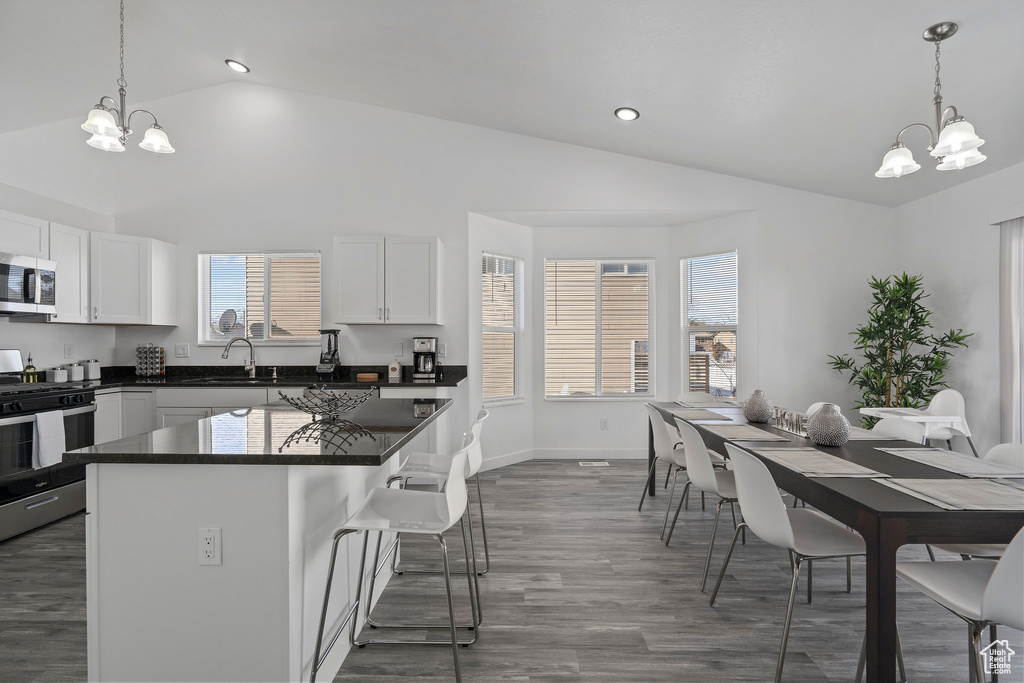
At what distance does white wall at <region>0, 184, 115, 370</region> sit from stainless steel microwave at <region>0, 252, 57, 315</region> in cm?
14

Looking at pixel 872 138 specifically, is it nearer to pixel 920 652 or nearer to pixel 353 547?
pixel 920 652

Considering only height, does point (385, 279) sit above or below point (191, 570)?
above

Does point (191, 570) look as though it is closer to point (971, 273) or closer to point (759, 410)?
point (759, 410)

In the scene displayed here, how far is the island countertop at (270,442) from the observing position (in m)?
1.68

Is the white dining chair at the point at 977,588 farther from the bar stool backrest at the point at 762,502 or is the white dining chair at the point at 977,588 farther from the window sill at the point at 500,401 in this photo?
the window sill at the point at 500,401

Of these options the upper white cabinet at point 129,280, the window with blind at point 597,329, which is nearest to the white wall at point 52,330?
the upper white cabinet at point 129,280

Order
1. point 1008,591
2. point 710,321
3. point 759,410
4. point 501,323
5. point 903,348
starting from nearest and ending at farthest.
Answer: point 1008,591 < point 759,410 < point 903,348 < point 710,321 < point 501,323

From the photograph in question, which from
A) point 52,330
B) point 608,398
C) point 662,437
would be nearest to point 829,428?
point 662,437

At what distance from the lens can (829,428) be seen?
2.56 m

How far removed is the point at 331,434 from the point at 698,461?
79.4 inches

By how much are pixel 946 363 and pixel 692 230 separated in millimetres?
2513

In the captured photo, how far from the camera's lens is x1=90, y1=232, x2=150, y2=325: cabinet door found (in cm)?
452

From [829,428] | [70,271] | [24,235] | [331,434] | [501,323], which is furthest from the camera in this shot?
[501,323]

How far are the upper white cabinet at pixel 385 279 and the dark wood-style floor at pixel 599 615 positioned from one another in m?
2.14
